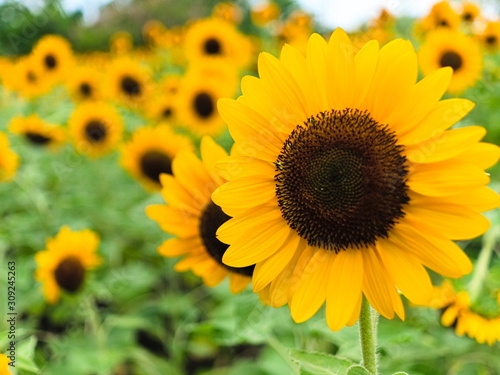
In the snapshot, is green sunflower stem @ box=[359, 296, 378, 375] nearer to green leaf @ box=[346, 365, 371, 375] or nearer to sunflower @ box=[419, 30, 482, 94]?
green leaf @ box=[346, 365, 371, 375]

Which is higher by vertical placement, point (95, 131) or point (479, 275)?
point (95, 131)

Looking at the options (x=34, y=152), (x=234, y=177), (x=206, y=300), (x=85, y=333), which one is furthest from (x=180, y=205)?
(x=34, y=152)

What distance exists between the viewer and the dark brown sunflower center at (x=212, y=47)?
16.8ft

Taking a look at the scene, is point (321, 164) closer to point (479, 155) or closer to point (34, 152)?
point (479, 155)

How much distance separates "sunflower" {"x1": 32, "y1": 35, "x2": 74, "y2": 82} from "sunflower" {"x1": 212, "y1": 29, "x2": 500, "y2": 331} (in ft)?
15.6

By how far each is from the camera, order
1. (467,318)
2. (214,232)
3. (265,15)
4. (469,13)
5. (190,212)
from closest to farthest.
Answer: (214,232), (190,212), (467,318), (469,13), (265,15)

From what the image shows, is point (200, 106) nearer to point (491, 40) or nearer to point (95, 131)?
point (95, 131)

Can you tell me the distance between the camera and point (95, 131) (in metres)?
4.08

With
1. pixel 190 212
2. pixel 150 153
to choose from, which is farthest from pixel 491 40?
pixel 190 212

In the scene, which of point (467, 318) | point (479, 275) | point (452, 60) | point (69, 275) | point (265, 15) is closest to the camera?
point (479, 275)

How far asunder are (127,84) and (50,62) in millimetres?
1004

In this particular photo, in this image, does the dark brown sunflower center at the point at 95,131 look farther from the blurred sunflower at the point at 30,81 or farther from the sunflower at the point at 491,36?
the sunflower at the point at 491,36

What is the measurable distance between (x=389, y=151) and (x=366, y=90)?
13 cm

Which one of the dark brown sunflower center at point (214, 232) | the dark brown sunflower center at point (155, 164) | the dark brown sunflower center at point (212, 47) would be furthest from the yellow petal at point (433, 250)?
the dark brown sunflower center at point (212, 47)
